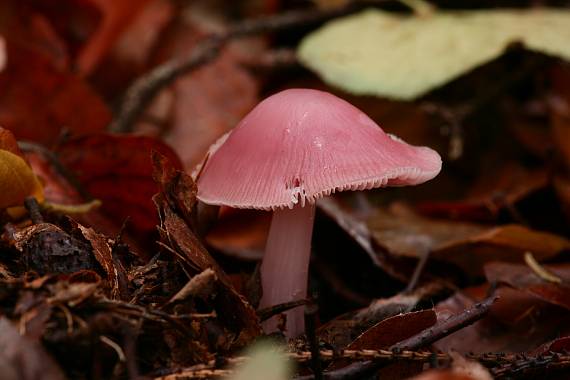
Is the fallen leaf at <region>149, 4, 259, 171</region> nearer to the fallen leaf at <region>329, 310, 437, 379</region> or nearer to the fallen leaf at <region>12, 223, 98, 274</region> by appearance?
the fallen leaf at <region>12, 223, 98, 274</region>

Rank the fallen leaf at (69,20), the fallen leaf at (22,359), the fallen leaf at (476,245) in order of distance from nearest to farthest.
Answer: the fallen leaf at (22,359), the fallen leaf at (476,245), the fallen leaf at (69,20)

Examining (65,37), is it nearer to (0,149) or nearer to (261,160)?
(0,149)

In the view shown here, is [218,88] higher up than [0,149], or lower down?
higher up

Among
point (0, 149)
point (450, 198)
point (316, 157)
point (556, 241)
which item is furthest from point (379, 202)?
point (0, 149)

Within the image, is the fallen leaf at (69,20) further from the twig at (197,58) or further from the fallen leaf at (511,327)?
the fallen leaf at (511,327)

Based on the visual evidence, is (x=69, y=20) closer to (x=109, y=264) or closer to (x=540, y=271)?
(x=109, y=264)

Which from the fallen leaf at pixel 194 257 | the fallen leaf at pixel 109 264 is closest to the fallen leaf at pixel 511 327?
the fallen leaf at pixel 194 257
